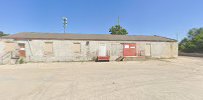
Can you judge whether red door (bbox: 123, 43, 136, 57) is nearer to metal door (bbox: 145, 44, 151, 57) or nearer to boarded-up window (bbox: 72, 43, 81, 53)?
metal door (bbox: 145, 44, 151, 57)

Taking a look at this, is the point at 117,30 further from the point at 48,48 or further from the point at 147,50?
the point at 48,48

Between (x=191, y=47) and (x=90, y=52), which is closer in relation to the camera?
(x=90, y=52)

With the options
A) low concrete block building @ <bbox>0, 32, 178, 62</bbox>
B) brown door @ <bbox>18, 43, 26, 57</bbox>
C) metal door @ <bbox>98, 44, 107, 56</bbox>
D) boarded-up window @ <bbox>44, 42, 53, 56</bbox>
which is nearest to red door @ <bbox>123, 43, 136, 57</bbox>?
low concrete block building @ <bbox>0, 32, 178, 62</bbox>

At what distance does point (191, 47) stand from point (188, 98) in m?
28.4

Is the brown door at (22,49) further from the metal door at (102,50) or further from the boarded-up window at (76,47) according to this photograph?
the metal door at (102,50)

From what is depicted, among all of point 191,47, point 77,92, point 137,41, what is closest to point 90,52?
point 137,41

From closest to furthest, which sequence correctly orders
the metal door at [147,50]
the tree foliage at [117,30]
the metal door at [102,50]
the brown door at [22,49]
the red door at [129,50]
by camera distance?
the brown door at [22,49]
the metal door at [102,50]
the red door at [129,50]
the metal door at [147,50]
the tree foliage at [117,30]

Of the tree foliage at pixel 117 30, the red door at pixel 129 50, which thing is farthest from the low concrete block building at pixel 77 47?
the tree foliage at pixel 117 30

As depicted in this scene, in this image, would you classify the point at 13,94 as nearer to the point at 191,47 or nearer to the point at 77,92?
the point at 77,92

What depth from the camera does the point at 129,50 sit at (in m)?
16.5

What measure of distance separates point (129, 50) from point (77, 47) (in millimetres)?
7002

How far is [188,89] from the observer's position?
15.8ft

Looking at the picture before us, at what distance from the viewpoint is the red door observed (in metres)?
16.4

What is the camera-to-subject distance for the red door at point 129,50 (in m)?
16.4
